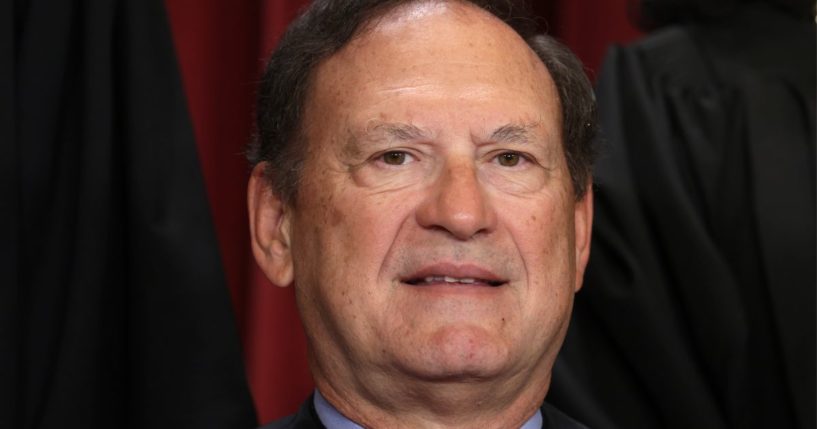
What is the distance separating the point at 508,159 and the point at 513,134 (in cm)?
4

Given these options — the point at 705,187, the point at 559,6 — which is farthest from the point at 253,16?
the point at 705,187

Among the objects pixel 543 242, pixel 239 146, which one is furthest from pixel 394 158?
pixel 239 146

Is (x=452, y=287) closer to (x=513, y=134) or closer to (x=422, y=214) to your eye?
(x=422, y=214)

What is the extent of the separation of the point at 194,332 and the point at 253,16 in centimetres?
105

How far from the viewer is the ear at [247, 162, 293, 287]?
1.96 m

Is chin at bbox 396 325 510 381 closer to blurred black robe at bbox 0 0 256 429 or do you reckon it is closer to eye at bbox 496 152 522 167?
eye at bbox 496 152 522 167

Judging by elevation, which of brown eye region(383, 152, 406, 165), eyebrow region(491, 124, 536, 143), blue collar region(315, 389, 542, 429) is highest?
eyebrow region(491, 124, 536, 143)

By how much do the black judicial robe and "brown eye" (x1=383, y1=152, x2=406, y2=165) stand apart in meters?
0.62

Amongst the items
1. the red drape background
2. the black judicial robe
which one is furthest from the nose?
the red drape background

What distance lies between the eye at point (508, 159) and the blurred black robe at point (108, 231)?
18.4 inches

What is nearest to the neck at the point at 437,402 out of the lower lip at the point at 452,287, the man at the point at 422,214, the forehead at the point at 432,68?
the man at the point at 422,214

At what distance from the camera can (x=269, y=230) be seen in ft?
6.52

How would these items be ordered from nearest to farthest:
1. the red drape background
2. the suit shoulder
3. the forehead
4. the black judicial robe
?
the forehead → the suit shoulder → the black judicial robe → the red drape background

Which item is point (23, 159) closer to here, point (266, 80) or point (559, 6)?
point (266, 80)
